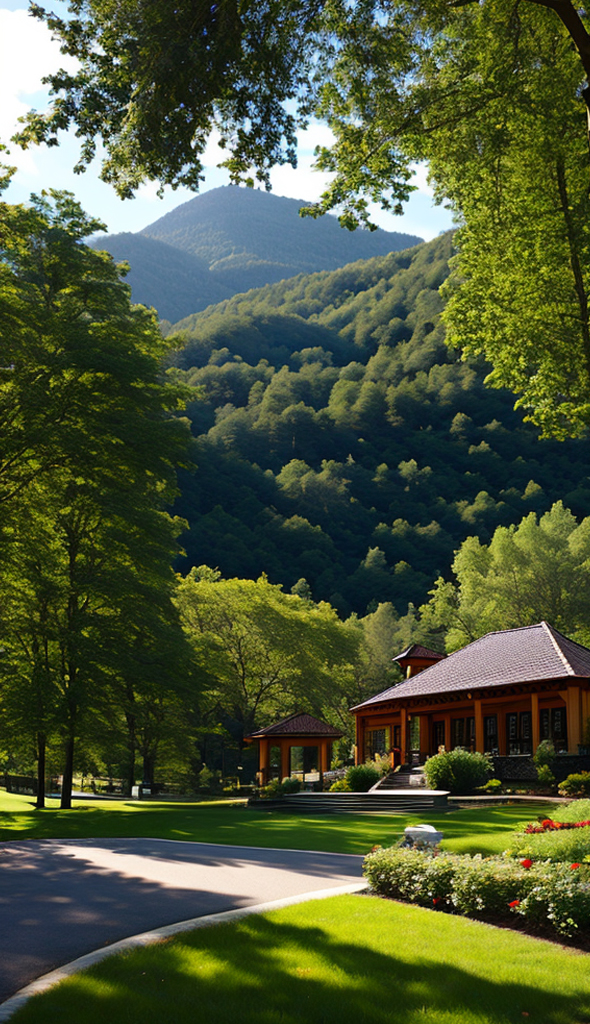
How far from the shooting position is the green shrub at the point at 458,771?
25.9 m

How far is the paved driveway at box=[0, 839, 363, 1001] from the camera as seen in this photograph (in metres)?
7.00

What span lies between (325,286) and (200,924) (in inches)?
6463

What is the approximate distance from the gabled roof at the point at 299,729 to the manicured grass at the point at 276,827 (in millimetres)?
9047

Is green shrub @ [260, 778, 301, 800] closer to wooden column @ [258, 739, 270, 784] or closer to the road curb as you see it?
wooden column @ [258, 739, 270, 784]

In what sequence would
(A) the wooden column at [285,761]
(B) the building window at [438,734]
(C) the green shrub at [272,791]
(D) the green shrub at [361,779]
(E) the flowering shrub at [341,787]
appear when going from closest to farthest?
(D) the green shrub at [361,779], (C) the green shrub at [272,791], (E) the flowering shrub at [341,787], (B) the building window at [438,734], (A) the wooden column at [285,761]

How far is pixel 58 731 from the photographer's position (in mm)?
22969

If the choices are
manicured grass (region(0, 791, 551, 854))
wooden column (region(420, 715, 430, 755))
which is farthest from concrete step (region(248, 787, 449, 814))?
wooden column (region(420, 715, 430, 755))

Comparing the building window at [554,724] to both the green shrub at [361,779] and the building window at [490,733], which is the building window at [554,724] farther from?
the green shrub at [361,779]

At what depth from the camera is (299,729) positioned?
3369 centimetres

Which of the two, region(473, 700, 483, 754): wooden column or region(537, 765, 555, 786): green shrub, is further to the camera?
region(473, 700, 483, 754): wooden column

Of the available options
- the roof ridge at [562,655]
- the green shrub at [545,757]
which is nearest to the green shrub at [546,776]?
the green shrub at [545,757]

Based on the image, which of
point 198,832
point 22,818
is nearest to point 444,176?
point 198,832

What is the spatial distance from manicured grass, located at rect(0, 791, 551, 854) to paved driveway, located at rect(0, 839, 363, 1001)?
1.80 m

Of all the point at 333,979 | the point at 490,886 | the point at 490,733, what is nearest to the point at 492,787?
the point at 490,733
